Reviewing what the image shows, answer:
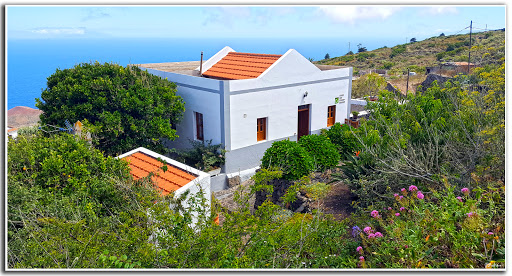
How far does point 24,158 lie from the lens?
750 centimetres

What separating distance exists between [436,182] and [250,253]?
4126mm

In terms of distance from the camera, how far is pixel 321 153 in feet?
37.9

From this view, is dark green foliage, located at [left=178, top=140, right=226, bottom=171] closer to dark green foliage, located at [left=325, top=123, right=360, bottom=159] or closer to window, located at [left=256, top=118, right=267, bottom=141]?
window, located at [left=256, top=118, right=267, bottom=141]

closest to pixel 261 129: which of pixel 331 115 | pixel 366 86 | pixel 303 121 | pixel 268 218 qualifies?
pixel 303 121

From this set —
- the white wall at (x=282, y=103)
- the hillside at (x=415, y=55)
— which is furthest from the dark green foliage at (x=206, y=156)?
the hillside at (x=415, y=55)

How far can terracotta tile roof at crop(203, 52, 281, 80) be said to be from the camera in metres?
15.5

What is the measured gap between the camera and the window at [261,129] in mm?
15168

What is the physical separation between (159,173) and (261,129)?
686 cm

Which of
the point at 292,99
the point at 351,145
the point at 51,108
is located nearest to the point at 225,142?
the point at 292,99

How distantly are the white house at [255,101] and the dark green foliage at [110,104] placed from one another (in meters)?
1.38

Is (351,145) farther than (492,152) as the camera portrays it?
Yes

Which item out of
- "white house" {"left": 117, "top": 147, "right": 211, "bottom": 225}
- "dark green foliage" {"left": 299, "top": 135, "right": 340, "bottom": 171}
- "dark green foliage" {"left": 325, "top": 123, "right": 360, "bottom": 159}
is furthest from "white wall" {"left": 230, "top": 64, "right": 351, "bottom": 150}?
"white house" {"left": 117, "top": 147, "right": 211, "bottom": 225}

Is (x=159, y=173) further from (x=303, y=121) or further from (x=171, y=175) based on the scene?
(x=303, y=121)

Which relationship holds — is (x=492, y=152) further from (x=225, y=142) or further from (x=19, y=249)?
(x=225, y=142)
